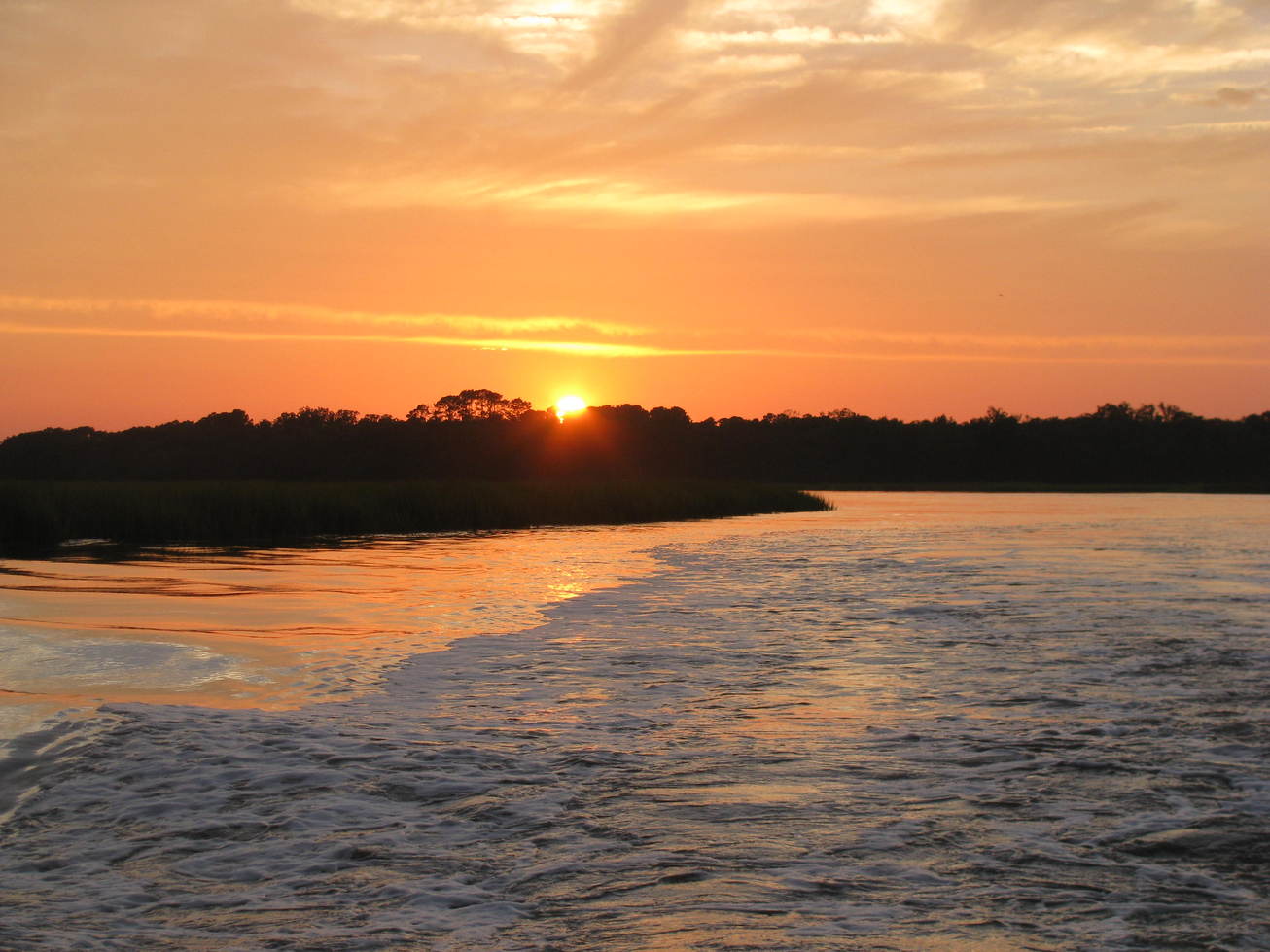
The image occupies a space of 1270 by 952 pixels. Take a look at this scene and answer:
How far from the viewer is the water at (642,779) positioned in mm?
3855

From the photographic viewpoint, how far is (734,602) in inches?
548

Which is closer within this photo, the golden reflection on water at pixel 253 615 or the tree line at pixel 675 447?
the golden reflection on water at pixel 253 615

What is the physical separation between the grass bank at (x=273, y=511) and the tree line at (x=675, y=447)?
5184cm

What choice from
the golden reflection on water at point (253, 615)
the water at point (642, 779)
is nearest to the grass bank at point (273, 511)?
the golden reflection on water at point (253, 615)

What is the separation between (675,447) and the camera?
121m

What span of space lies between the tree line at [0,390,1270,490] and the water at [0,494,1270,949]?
79070 millimetres

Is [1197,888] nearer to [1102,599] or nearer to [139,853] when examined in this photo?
[139,853]

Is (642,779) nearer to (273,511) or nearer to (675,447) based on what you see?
(273,511)

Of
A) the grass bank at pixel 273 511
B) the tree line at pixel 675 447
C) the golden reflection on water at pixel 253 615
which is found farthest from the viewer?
the tree line at pixel 675 447

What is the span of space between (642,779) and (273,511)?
24351 millimetres

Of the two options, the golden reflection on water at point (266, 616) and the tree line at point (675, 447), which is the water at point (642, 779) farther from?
the tree line at point (675, 447)

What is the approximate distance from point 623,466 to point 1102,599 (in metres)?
98.0

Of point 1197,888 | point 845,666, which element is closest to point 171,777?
point 1197,888

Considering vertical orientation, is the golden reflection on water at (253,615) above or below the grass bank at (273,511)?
below
